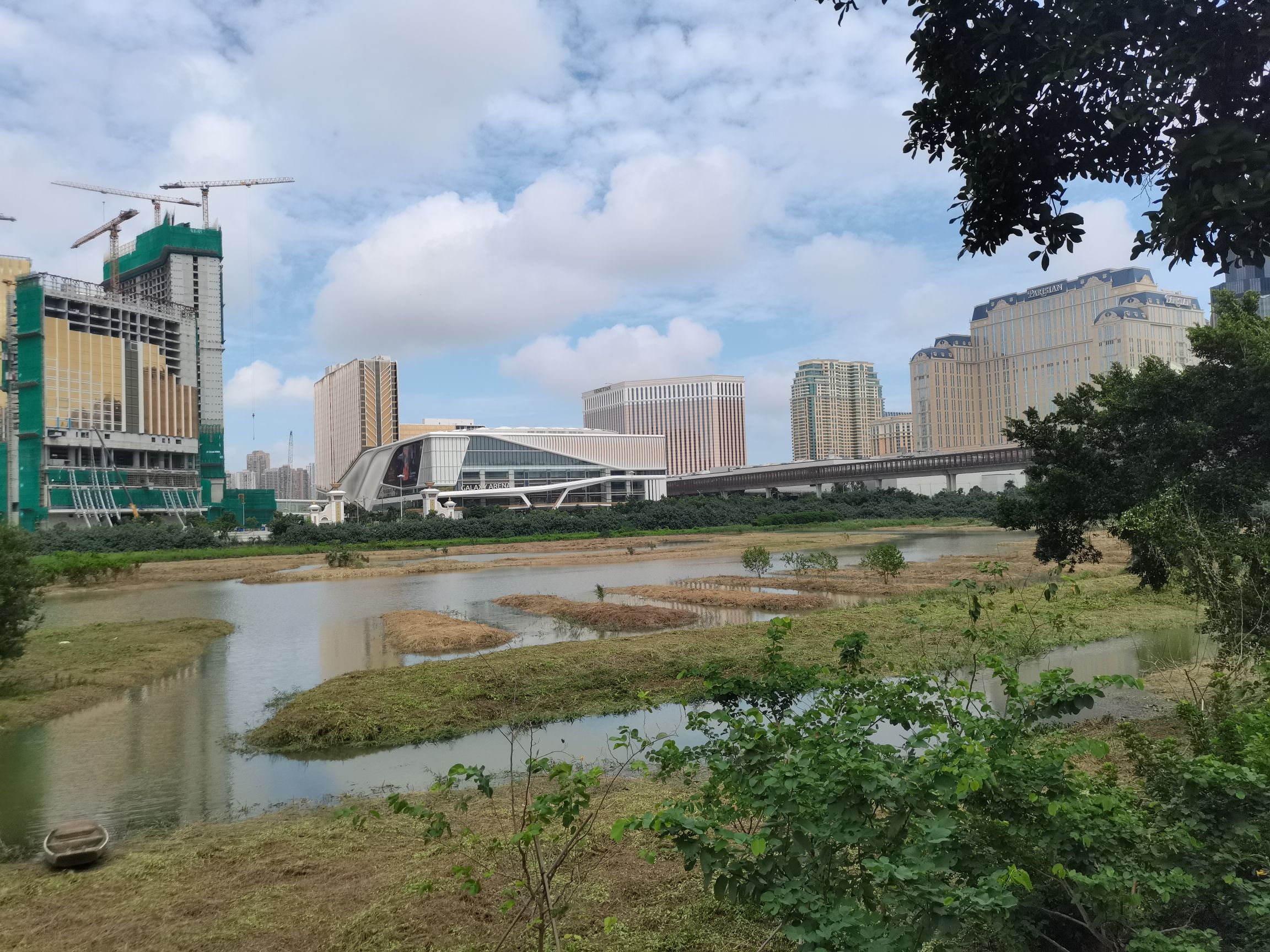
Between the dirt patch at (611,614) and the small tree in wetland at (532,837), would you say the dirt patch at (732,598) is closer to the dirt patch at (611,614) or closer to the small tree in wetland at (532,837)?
the dirt patch at (611,614)

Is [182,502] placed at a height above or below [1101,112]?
below

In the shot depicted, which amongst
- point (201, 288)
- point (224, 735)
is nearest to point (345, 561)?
point (224, 735)

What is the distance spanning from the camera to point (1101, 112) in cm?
546

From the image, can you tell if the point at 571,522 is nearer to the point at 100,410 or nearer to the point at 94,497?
the point at 94,497

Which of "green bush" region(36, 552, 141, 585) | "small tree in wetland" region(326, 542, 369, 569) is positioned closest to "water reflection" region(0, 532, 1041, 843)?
"green bush" region(36, 552, 141, 585)

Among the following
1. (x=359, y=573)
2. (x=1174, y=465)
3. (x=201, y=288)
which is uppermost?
(x=201, y=288)

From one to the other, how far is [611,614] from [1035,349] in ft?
400

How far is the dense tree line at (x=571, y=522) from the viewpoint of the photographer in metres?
62.0

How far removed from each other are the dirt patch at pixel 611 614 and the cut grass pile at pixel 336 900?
14.3 meters

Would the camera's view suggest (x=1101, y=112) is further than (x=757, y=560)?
No

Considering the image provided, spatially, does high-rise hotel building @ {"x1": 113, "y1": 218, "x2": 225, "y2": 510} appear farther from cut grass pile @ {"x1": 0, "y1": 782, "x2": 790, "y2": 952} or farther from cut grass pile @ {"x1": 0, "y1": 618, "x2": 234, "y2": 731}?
cut grass pile @ {"x1": 0, "y1": 782, "x2": 790, "y2": 952}

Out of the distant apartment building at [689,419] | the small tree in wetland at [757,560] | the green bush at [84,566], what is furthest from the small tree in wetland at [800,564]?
the distant apartment building at [689,419]

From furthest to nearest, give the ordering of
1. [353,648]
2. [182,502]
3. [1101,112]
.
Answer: [182,502]
[353,648]
[1101,112]

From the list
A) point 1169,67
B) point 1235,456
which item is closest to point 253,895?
point 1169,67
